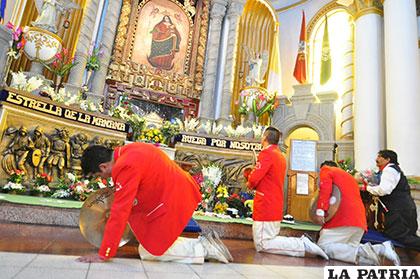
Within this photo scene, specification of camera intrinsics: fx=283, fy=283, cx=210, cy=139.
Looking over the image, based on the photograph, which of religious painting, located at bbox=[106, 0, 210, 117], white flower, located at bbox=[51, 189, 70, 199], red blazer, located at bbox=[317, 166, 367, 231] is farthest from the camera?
religious painting, located at bbox=[106, 0, 210, 117]

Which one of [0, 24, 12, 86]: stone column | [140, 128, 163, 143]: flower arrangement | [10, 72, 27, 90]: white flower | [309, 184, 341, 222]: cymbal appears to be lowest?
[309, 184, 341, 222]: cymbal

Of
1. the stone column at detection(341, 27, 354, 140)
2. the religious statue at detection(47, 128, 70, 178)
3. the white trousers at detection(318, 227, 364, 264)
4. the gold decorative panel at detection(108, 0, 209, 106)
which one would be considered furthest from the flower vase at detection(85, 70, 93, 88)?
the stone column at detection(341, 27, 354, 140)

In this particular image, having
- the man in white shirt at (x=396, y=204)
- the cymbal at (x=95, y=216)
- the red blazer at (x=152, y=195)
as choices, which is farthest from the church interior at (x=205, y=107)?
the red blazer at (x=152, y=195)

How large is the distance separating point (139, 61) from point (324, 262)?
27.1 ft

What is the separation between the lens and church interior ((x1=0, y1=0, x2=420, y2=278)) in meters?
2.91

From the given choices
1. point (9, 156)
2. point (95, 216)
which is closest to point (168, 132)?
point (9, 156)

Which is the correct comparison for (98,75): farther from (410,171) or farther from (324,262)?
(410,171)

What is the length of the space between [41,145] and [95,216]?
10.7ft

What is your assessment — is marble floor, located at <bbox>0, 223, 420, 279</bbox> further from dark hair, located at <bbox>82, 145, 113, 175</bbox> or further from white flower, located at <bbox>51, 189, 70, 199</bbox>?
white flower, located at <bbox>51, 189, 70, 199</bbox>

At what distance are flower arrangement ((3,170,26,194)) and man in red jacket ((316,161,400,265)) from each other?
3.95m

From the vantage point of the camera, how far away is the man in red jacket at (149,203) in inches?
70.9

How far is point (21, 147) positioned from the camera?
14.4 ft

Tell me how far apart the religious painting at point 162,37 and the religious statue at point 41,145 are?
5.09 m

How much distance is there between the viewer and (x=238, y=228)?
381 cm
